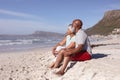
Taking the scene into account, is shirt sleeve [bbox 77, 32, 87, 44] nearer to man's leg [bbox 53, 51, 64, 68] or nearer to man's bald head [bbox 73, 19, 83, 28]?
man's bald head [bbox 73, 19, 83, 28]

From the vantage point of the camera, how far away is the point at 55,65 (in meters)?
9.55

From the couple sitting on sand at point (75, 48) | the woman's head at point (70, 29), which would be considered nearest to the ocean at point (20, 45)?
the woman's head at point (70, 29)

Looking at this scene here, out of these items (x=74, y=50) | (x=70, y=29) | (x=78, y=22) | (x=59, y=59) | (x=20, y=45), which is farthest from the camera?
(x=20, y=45)

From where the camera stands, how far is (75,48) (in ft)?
29.3

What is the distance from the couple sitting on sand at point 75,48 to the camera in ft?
28.8

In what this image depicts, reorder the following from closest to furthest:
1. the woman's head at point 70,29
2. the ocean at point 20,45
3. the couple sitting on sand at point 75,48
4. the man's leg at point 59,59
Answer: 1. the couple sitting on sand at point 75,48
2. the man's leg at point 59,59
3. the woman's head at point 70,29
4. the ocean at point 20,45

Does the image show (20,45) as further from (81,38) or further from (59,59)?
(81,38)

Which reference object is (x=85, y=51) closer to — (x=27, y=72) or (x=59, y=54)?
(x=59, y=54)

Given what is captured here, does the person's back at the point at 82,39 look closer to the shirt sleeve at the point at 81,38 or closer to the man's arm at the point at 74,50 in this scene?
the shirt sleeve at the point at 81,38

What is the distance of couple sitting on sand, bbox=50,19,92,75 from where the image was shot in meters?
8.79

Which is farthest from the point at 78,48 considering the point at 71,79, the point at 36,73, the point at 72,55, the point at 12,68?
the point at 12,68

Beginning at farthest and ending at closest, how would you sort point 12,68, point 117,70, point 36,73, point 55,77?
point 12,68, point 36,73, point 55,77, point 117,70

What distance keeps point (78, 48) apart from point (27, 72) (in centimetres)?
195

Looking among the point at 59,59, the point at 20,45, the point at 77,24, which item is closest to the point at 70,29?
the point at 77,24
